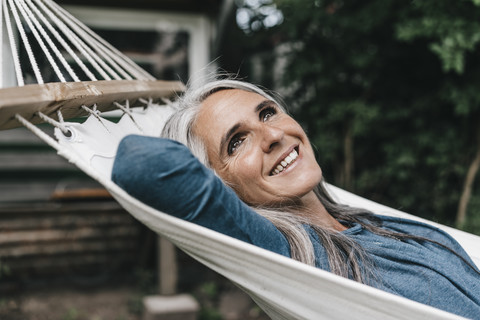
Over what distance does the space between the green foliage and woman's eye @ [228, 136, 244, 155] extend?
1715mm

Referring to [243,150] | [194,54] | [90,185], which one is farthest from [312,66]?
[90,185]

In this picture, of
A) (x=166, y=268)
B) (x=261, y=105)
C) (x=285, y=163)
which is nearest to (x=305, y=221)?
(x=285, y=163)

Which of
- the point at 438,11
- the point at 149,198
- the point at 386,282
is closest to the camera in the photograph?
the point at 149,198

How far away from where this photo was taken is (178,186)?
39.3 inches

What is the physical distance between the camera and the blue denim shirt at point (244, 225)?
3.28 ft

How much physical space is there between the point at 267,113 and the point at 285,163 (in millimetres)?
233

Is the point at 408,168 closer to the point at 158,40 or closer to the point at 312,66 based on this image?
the point at 312,66

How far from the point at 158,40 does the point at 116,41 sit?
14.4 inches

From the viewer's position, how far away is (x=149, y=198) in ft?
3.39

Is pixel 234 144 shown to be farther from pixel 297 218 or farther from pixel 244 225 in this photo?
pixel 244 225

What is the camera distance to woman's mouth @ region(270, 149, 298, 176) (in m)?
1.42

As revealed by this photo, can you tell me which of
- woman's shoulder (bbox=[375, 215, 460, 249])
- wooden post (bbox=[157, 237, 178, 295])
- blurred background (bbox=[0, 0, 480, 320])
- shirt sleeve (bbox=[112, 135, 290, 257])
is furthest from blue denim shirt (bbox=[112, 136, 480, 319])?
wooden post (bbox=[157, 237, 178, 295])

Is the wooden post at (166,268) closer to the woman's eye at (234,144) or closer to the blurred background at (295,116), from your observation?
the blurred background at (295,116)

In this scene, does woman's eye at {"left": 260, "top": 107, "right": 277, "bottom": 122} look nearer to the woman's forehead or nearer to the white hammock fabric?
the woman's forehead
